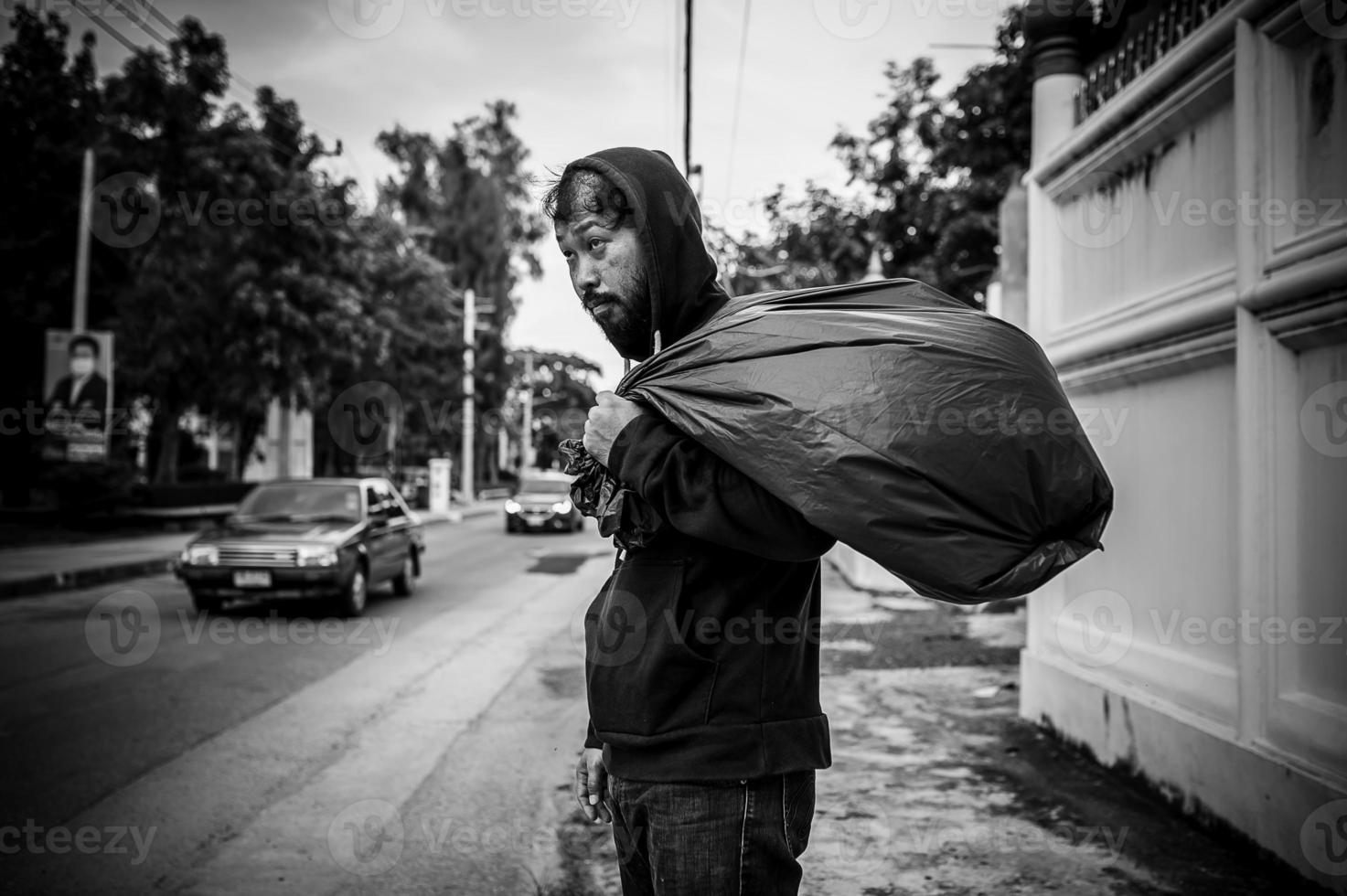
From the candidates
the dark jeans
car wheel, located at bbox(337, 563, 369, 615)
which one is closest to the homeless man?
the dark jeans

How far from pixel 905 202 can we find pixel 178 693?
13413 mm

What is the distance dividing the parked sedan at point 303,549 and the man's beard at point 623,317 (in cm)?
942

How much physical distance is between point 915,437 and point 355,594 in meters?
10.6

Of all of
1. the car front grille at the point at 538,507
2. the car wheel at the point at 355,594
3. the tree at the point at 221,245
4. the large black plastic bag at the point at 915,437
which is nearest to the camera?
the large black plastic bag at the point at 915,437

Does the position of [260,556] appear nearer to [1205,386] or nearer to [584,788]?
[1205,386]

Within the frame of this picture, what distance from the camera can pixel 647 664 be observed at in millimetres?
1757

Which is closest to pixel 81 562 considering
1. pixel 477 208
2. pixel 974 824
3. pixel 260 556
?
pixel 260 556

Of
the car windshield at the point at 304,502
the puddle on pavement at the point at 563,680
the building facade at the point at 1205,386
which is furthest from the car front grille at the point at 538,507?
the building facade at the point at 1205,386

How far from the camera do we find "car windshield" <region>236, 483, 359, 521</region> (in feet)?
38.6

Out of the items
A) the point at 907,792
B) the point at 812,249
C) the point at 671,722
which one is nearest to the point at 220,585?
the point at 907,792

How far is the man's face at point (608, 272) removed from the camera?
186 cm

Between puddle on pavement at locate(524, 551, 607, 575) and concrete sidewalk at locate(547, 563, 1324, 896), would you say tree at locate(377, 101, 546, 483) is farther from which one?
concrete sidewalk at locate(547, 563, 1324, 896)

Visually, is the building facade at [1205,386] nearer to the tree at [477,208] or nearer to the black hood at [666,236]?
the black hood at [666,236]

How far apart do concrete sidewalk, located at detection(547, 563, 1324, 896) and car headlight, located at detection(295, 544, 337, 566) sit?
5942 millimetres
